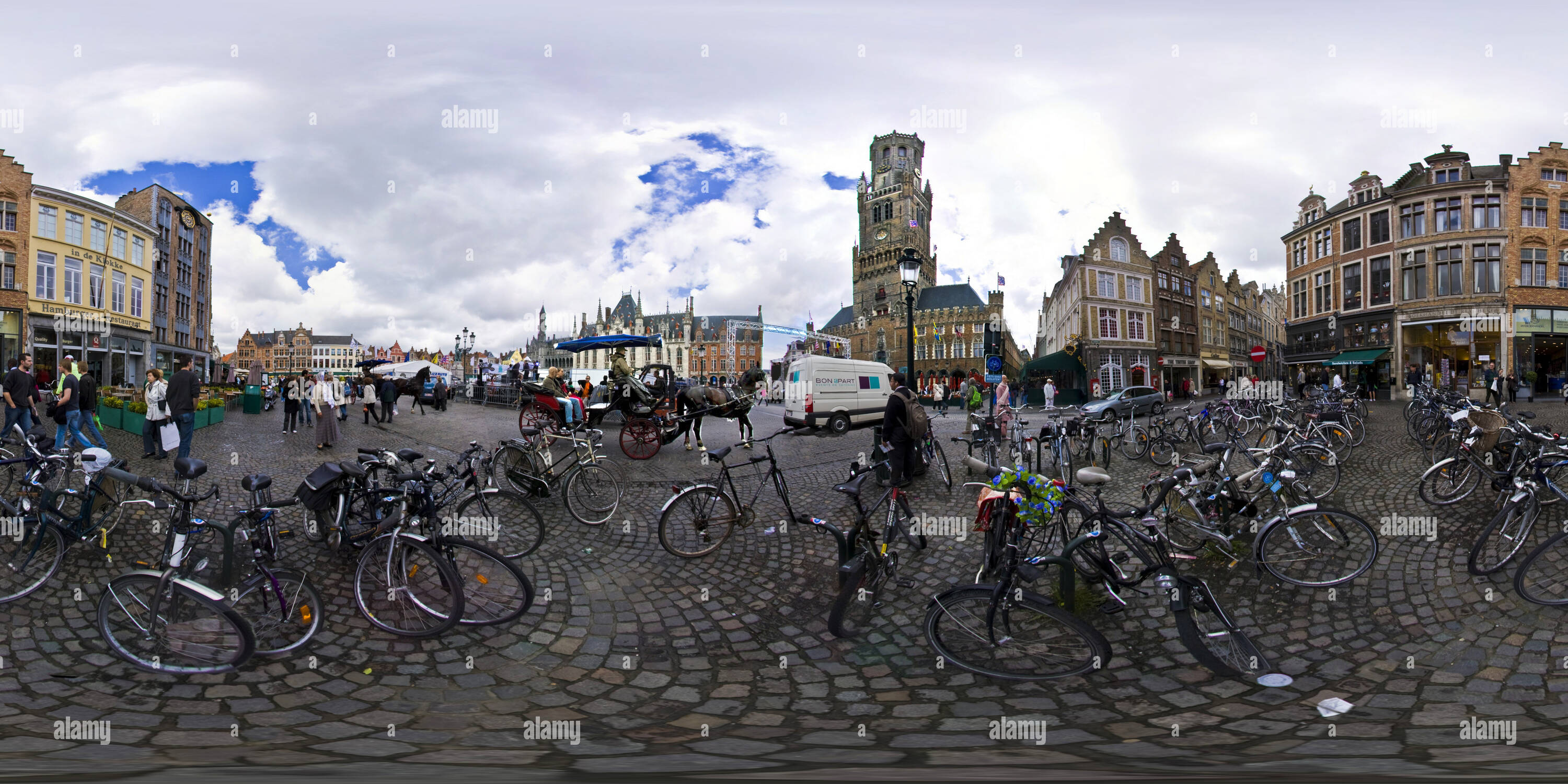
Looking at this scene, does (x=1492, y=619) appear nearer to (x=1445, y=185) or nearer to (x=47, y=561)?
(x=47, y=561)

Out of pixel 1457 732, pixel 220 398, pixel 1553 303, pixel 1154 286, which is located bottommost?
pixel 1457 732

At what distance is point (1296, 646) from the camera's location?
3924 mm

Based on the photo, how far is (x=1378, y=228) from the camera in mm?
33000

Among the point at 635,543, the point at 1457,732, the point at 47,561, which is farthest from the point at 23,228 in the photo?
the point at 1457,732

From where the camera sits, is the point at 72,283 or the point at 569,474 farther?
the point at 72,283

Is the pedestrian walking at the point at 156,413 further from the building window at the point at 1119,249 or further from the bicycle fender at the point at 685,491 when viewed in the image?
the building window at the point at 1119,249

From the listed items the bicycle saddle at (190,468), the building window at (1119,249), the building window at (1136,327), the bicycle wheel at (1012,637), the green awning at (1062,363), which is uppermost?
the building window at (1119,249)

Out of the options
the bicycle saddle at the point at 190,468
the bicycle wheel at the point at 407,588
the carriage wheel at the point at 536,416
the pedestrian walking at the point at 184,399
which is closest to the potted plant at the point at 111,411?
the pedestrian walking at the point at 184,399

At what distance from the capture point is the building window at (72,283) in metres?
32.2

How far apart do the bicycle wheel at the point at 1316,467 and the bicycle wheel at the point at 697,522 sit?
671 centimetres

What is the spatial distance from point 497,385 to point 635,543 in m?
25.2

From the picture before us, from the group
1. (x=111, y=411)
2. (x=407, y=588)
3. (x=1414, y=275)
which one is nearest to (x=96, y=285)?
(x=111, y=411)

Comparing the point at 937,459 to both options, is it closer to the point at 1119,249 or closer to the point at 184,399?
the point at 184,399

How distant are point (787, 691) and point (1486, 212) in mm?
44380
